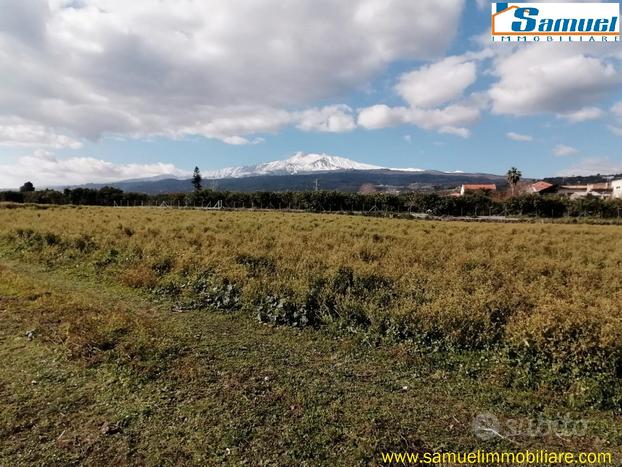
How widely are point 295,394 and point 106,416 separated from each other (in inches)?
91.5

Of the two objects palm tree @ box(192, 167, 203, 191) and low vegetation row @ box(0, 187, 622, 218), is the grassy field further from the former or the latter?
palm tree @ box(192, 167, 203, 191)

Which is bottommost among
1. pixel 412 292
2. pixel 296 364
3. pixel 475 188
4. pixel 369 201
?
pixel 296 364

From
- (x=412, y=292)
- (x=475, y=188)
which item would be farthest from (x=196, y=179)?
(x=412, y=292)

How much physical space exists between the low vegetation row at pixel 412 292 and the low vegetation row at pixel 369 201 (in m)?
55.0

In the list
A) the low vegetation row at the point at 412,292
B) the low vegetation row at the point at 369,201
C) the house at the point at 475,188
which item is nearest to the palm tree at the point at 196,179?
the low vegetation row at the point at 369,201

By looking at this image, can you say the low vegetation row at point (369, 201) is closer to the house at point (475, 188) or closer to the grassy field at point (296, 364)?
the house at point (475, 188)

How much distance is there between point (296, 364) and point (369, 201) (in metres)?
71.0

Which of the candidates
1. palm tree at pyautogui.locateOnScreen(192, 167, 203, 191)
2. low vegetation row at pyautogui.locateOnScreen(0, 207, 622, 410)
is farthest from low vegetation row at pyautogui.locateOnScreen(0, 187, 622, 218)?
low vegetation row at pyautogui.locateOnScreen(0, 207, 622, 410)

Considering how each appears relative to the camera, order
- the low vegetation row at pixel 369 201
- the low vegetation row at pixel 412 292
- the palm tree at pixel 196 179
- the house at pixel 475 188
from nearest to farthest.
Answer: the low vegetation row at pixel 412 292
the low vegetation row at pixel 369 201
the house at pixel 475 188
the palm tree at pixel 196 179

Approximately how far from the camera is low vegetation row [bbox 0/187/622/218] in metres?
64.2

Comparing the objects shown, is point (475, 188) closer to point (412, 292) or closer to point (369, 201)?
point (369, 201)

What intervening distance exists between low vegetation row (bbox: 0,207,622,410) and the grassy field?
4 cm

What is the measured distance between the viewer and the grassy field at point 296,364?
Result: 399cm

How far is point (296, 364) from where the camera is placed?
572cm
